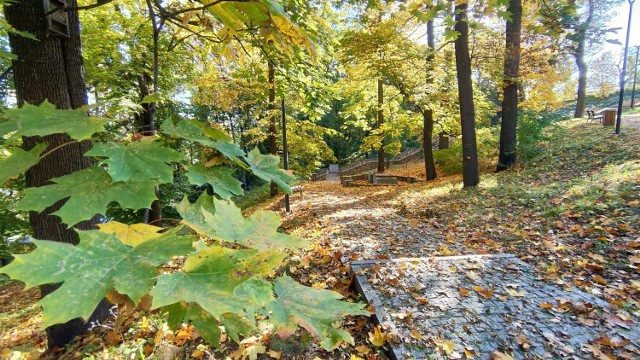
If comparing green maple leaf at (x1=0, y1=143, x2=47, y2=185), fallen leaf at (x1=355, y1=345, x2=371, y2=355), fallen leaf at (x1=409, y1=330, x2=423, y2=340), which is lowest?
fallen leaf at (x1=355, y1=345, x2=371, y2=355)

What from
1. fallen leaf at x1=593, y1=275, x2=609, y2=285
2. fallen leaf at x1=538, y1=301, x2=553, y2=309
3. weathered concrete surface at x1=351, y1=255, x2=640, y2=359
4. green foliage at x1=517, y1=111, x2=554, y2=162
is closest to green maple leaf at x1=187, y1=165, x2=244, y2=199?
weathered concrete surface at x1=351, y1=255, x2=640, y2=359

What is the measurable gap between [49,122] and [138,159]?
0.25 meters

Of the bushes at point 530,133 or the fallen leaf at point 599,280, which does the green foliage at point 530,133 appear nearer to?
the bushes at point 530,133

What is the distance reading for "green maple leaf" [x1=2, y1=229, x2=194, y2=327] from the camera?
21.2 inches

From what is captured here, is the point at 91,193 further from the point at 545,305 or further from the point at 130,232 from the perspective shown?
the point at 545,305

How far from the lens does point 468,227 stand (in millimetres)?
5566

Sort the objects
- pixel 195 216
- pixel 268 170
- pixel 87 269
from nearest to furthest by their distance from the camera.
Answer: pixel 87 269
pixel 195 216
pixel 268 170

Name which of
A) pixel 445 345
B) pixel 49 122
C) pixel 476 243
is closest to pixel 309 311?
pixel 49 122

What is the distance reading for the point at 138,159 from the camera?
764 millimetres

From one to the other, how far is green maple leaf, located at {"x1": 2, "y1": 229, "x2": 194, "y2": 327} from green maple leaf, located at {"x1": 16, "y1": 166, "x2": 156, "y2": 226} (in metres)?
0.09

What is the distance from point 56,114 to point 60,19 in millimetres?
1746

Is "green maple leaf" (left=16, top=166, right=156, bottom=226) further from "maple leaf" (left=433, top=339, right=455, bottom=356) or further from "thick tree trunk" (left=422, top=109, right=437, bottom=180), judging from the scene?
"thick tree trunk" (left=422, top=109, right=437, bottom=180)

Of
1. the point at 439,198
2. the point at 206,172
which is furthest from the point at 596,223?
the point at 206,172

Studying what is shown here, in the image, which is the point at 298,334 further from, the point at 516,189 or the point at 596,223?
the point at 516,189
